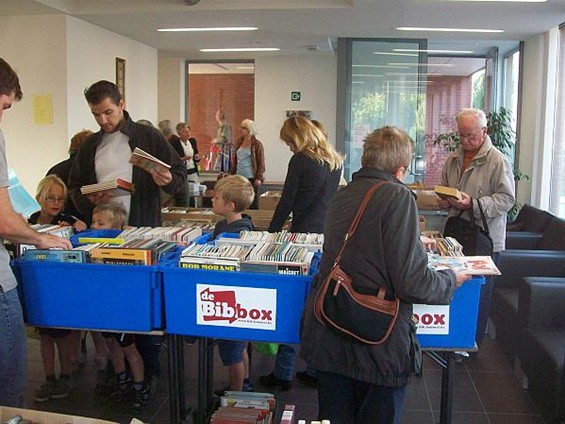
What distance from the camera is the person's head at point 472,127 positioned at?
3750mm

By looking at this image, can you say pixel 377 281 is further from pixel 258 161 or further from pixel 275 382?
pixel 258 161

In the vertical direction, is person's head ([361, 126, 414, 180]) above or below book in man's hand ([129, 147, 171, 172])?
above

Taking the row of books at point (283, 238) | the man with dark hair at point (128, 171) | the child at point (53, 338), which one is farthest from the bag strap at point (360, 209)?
the child at point (53, 338)

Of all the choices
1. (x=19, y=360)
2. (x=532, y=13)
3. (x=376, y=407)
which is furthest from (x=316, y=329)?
(x=532, y=13)

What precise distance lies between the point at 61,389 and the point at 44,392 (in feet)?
0.28

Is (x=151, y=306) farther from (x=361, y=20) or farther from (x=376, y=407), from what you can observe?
(x=361, y=20)

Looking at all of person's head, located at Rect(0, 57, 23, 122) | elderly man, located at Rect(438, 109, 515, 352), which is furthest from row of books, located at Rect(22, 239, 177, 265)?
elderly man, located at Rect(438, 109, 515, 352)

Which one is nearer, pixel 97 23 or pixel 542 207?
pixel 542 207

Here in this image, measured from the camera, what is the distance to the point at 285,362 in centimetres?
362

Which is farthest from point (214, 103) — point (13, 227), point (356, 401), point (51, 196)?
point (356, 401)

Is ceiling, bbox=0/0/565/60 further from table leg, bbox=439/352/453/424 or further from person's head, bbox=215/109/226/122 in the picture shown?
table leg, bbox=439/352/453/424

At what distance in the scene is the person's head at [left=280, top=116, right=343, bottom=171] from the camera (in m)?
3.50

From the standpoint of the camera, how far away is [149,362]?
336 cm

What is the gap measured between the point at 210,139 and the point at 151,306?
30.8ft
